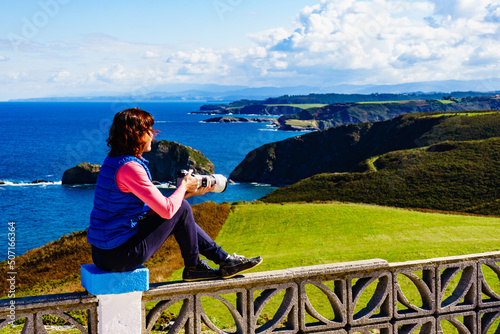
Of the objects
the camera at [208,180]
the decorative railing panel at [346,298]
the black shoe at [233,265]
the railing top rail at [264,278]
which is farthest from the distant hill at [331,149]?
the camera at [208,180]

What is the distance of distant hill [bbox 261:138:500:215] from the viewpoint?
2207 inches

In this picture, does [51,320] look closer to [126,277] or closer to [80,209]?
[126,277]

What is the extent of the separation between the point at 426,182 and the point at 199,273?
6266 cm

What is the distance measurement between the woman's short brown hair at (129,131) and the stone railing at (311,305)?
1.16 meters

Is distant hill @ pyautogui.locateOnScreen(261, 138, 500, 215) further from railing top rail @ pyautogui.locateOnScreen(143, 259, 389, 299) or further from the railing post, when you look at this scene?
the railing post

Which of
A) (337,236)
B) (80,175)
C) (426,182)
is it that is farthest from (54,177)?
(337,236)

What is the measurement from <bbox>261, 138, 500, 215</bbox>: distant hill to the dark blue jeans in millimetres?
49325

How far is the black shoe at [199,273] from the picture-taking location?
4.88 m

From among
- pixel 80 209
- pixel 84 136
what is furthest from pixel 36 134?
pixel 80 209

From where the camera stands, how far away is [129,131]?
4.38 meters

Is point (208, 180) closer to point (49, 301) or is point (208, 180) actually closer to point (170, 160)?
point (49, 301)

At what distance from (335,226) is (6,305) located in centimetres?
2312

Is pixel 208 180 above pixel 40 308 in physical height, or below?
above

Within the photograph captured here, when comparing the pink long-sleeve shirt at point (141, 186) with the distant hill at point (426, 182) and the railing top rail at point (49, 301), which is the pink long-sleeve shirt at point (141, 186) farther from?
the distant hill at point (426, 182)
